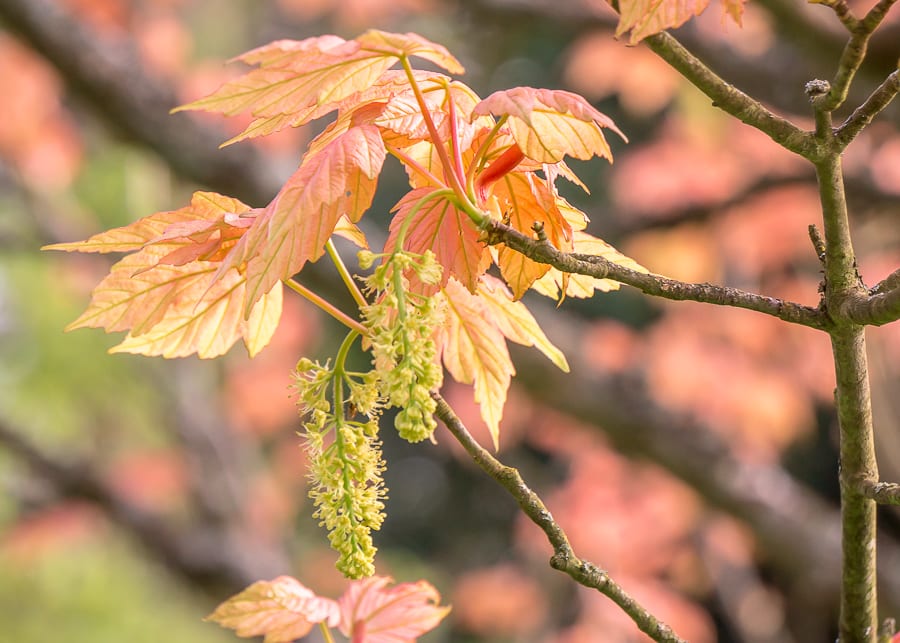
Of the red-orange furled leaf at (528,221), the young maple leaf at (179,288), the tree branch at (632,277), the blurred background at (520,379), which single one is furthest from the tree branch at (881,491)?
the blurred background at (520,379)

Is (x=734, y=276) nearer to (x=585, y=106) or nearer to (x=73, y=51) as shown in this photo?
(x=73, y=51)

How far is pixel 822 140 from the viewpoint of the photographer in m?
0.44

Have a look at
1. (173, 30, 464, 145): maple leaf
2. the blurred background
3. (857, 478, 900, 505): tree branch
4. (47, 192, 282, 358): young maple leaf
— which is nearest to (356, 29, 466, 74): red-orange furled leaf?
(173, 30, 464, 145): maple leaf

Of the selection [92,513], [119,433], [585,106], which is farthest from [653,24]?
[119,433]

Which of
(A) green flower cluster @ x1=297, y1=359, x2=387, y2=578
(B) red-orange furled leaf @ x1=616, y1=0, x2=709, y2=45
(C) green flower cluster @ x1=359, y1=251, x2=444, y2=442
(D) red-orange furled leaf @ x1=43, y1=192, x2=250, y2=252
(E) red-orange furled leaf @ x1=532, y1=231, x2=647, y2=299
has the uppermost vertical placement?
(B) red-orange furled leaf @ x1=616, y1=0, x2=709, y2=45

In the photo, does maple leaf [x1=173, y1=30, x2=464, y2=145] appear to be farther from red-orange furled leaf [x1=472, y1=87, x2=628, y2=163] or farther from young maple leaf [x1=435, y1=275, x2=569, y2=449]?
young maple leaf [x1=435, y1=275, x2=569, y2=449]

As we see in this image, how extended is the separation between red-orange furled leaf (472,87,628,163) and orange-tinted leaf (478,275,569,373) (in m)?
0.13

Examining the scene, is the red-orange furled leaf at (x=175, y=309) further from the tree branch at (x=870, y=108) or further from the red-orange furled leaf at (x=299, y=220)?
the tree branch at (x=870, y=108)

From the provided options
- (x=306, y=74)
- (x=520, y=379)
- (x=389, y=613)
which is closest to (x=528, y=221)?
(x=306, y=74)

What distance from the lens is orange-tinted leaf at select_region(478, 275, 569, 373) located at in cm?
56

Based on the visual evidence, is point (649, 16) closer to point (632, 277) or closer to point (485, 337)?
point (632, 277)

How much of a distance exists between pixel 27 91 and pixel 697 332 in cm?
247

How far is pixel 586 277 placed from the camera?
0.52m

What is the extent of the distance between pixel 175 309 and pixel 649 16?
1.05 feet
